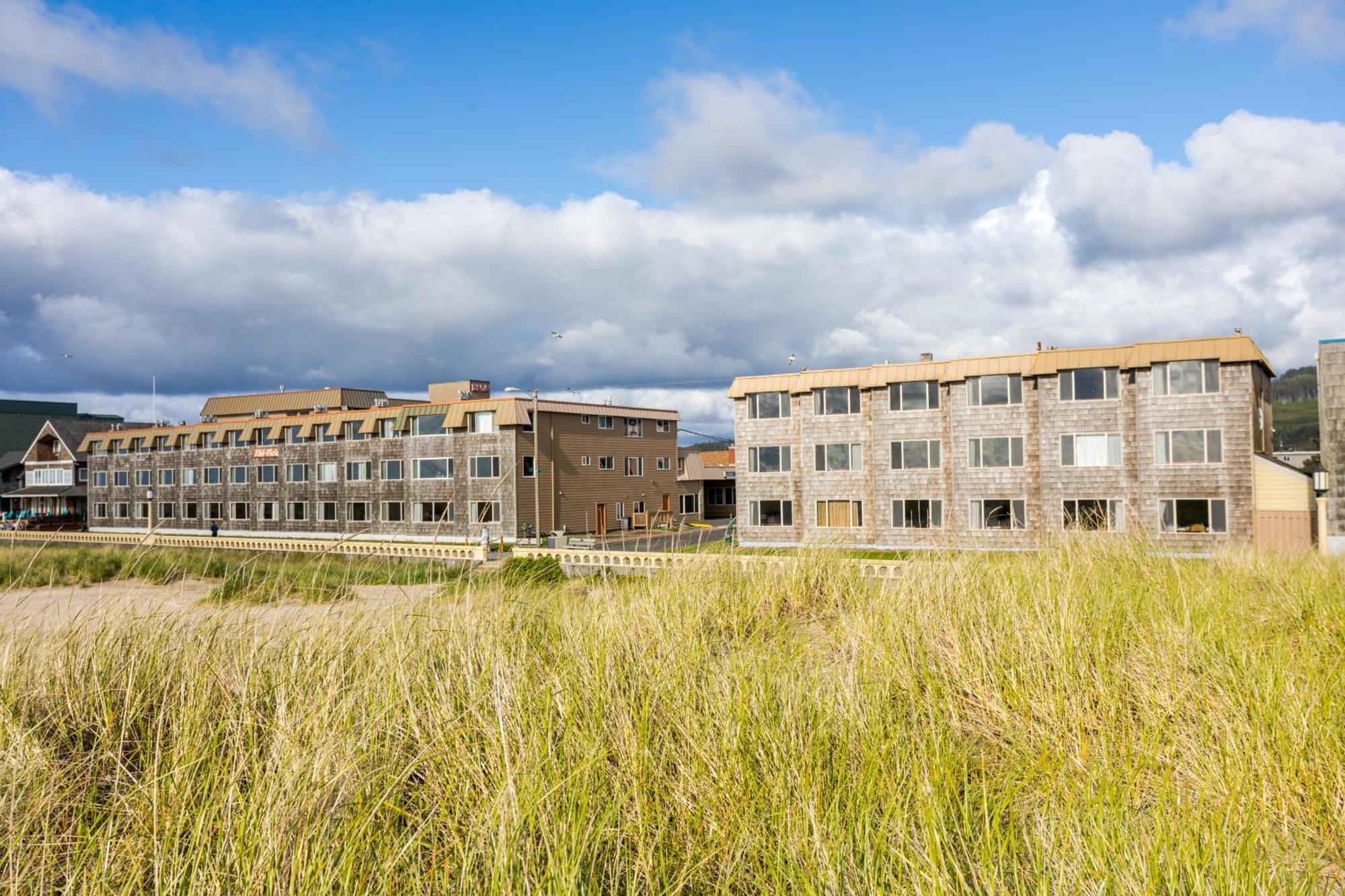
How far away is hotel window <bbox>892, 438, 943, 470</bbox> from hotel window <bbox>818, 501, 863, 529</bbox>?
252cm

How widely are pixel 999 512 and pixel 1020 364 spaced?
241 inches

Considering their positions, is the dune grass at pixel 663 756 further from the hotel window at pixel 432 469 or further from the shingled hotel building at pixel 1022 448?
the hotel window at pixel 432 469

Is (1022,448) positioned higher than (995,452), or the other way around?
(1022,448)

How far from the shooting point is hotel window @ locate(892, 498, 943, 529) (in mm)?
34625

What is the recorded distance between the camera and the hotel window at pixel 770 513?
38188mm

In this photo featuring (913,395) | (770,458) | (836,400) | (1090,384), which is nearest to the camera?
(1090,384)

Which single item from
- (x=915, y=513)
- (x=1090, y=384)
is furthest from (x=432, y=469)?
(x=1090, y=384)

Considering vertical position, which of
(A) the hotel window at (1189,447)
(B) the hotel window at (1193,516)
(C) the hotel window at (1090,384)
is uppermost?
(C) the hotel window at (1090,384)

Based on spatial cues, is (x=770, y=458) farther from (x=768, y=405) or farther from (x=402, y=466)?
(x=402, y=466)

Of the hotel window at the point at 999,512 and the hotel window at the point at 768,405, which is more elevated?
the hotel window at the point at 768,405

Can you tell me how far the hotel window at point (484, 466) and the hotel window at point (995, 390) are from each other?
23.7m

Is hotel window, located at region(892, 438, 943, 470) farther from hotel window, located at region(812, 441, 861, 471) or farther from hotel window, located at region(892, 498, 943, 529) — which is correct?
hotel window, located at region(812, 441, 861, 471)

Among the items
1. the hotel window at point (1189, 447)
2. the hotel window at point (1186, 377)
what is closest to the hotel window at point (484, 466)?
the hotel window at point (1189, 447)

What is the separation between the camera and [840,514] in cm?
3684
